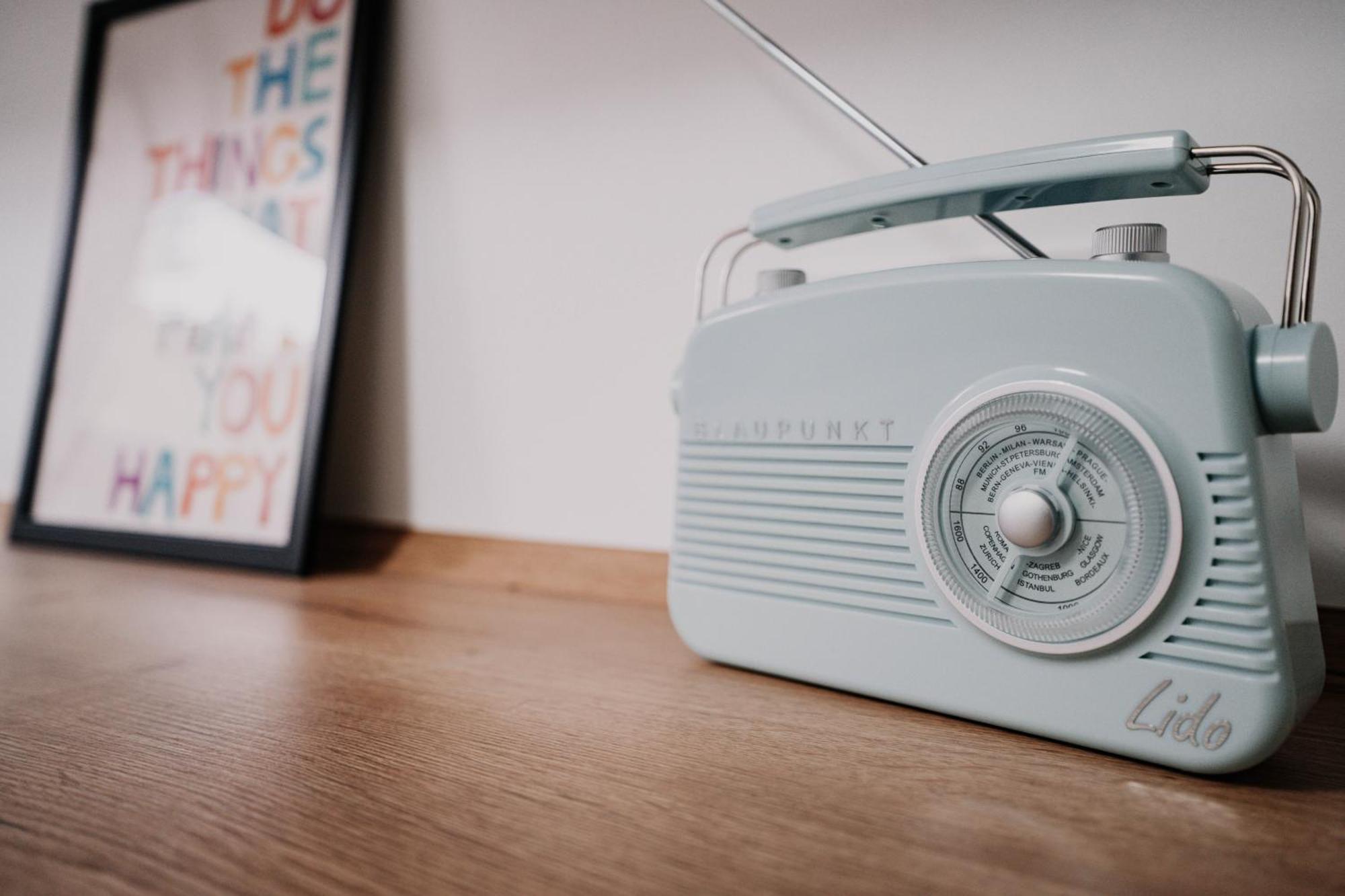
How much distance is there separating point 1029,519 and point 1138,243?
0.17m

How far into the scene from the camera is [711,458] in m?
0.63

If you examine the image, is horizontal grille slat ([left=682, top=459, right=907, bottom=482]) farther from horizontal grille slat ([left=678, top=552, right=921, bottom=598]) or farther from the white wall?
the white wall

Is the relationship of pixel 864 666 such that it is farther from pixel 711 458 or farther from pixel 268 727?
pixel 268 727

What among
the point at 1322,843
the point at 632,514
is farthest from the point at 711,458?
the point at 1322,843

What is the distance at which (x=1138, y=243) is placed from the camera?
475mm

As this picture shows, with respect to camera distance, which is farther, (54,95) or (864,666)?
(54,95)

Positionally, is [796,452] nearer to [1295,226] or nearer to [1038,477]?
[1038,477]

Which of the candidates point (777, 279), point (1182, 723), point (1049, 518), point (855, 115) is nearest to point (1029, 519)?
point (1049, 518)

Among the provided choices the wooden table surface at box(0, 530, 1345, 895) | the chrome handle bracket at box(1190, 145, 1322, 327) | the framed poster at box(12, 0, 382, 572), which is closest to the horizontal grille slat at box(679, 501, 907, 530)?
the wooden table surface at box(0, 530, 1345, 895)

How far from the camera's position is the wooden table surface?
0.34m

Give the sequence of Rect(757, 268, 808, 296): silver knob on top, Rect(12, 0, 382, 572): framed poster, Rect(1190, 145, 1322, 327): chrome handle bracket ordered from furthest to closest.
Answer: Rect(12, 0, 382, 572): framed poster → Rect(757, 268, 808, 296): silver knob on top → Rect(1190, 145, 1322, 327): chrome handle bracket

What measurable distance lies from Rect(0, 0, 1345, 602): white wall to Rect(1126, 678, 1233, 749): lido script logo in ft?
0.94

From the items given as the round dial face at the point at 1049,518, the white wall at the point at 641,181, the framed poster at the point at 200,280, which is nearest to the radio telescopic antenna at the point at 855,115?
the white wall at the point at 641,181

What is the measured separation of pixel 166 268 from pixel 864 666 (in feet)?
3.62
